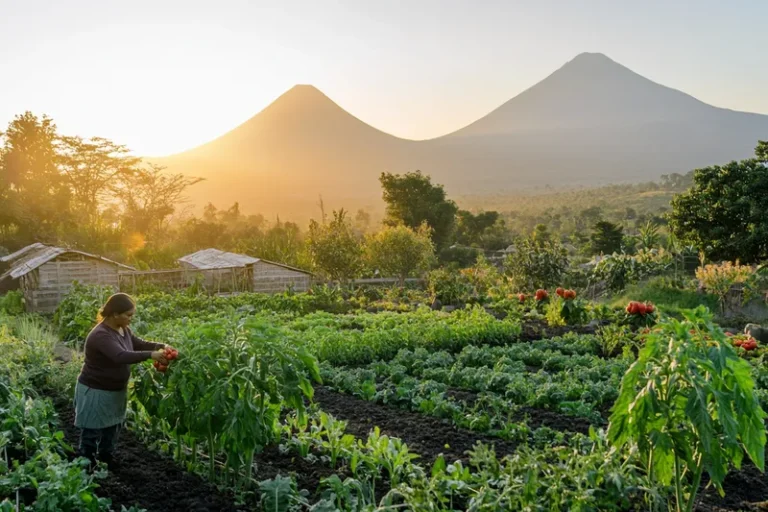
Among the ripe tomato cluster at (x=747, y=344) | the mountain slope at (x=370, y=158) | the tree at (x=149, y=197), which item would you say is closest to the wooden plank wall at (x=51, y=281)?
the ripe tomato cluster at (x=747, y=344)

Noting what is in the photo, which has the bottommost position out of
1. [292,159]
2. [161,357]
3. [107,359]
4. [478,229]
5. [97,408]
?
[478,229]

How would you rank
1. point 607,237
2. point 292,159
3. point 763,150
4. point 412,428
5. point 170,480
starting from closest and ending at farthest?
1. point 170,480
2. point 412,428
3. point 763,150
4. point 607,237
5. point 292,159

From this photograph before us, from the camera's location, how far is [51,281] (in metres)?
17.9

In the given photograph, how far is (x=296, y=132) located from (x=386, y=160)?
98.7 feet

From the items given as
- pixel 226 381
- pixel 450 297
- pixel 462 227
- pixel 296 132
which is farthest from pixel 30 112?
pixel 296 132

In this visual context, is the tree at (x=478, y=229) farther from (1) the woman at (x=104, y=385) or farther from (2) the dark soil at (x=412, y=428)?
(1) the woman at (x=104, y=385)

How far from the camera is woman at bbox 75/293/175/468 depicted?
15.3ft

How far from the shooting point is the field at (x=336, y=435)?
11.6 feet

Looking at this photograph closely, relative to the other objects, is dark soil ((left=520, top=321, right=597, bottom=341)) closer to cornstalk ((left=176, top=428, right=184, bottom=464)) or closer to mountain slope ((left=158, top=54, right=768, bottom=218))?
cornstalk ((left=176, top=428, right=184, bottom=464))

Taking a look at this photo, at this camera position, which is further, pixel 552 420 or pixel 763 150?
pixel 763 150

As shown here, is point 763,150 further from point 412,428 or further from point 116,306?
point 116,306

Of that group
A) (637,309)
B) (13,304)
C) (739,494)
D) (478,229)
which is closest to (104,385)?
(739,494)

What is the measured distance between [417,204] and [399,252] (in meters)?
12.9

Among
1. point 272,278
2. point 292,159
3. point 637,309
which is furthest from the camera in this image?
point 292,159
